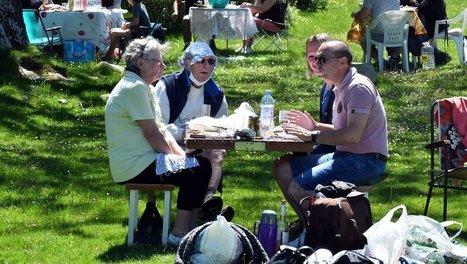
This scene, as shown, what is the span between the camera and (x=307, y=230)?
6.15 m

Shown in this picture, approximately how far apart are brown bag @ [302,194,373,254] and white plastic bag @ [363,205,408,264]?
18 centimetres

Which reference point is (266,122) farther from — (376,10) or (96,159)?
(376,10)

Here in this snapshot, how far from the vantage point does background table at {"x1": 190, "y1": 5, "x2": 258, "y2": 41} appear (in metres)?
16.7

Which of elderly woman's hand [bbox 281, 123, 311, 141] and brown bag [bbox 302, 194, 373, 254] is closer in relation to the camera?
brown bag [bbox 302, 194, 373, 254]

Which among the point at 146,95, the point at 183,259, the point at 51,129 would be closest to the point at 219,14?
the point at 51,129

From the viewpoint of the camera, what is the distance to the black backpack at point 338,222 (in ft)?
19.6

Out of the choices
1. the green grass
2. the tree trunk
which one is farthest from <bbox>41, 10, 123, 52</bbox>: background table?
the tree trunk

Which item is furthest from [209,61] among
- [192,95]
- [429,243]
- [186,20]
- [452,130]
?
[186,20]

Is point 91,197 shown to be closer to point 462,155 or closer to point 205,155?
point 205,155

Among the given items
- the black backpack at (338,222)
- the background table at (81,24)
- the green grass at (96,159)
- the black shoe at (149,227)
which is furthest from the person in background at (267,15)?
the black backpack at (338,222)

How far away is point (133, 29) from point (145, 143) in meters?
9.97

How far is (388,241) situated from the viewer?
5.75 metres

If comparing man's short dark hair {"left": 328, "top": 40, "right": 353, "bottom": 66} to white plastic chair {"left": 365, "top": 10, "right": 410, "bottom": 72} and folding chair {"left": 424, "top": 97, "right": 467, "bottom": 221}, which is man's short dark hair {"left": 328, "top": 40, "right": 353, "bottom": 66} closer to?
folding chair {"left": 424, "top": 97, "right": 467, "bottom": 221}

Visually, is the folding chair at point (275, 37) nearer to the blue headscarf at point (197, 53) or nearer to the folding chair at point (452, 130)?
the folding chair at point (452, 130)
